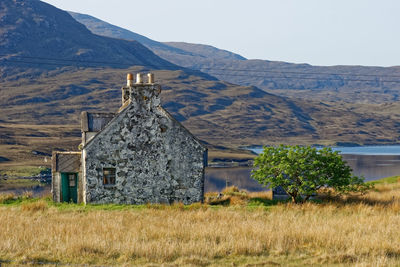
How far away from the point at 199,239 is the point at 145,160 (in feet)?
53.3

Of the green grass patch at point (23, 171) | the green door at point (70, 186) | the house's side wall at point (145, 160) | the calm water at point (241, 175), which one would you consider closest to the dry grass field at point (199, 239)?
the house's side wall at point (145, 160)

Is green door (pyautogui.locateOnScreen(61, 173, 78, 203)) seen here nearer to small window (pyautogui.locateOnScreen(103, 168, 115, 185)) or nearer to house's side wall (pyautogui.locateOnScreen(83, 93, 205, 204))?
house's side wall (pyautogui.locateOnScreen(83, 93, 205, 204))

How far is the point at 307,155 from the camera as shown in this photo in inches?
1277

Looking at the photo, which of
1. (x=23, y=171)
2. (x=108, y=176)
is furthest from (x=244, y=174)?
(x=108, y=176)

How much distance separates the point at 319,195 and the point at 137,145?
40.4ft

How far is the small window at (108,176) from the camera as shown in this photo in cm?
3262

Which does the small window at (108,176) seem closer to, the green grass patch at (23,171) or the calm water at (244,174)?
the calm water at (244,174)

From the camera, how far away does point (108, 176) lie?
107 ft

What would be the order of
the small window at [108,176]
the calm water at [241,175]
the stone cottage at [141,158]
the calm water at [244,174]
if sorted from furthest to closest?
the calm water at [244,174] < the calm water at [241,175] < the small window at [108,176] < the stone cottage at [141,158]

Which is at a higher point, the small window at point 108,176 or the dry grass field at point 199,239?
the dry grass field at point 199,239

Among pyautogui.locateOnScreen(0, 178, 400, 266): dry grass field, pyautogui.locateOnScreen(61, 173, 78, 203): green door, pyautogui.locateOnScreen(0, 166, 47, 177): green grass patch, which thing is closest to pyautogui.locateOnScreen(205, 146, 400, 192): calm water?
pyautogui.locateOnScreen(61, 173, 78, 203): green door

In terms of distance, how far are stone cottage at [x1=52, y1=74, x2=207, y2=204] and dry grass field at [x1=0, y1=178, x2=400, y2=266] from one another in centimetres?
799

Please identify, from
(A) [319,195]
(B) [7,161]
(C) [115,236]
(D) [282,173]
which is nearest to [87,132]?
(D) [282,173]

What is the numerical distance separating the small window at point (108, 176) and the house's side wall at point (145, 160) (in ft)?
0.91
